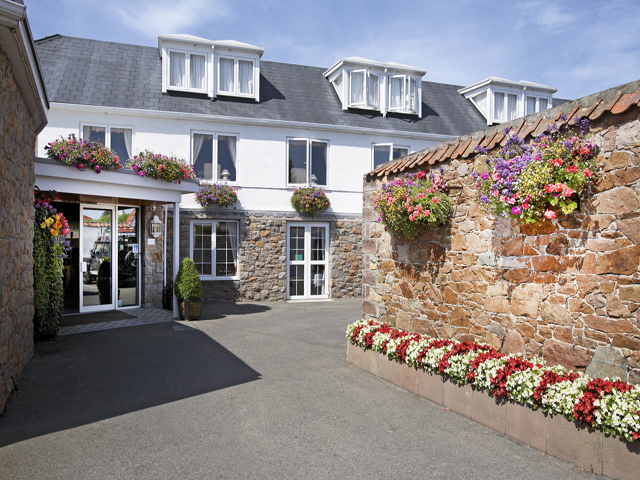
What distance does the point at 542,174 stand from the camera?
162 inches

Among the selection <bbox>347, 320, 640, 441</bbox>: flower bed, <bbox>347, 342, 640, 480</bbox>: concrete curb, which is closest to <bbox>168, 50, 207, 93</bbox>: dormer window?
<bbox>347, 320, 640, 441</bbox>: flower bed

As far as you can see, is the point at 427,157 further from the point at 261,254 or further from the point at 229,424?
the point at 261,254

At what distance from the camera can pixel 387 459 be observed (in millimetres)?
3906

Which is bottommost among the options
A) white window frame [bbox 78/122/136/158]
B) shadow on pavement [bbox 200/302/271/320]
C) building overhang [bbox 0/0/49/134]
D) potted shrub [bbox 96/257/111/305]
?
shadow on pavement [bbox 200/302/271/320]

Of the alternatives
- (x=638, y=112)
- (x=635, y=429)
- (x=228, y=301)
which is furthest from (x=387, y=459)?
(x=228, y=301)

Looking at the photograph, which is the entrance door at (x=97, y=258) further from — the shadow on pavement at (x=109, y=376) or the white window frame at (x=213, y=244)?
the white window frame at (x=213, y=244)

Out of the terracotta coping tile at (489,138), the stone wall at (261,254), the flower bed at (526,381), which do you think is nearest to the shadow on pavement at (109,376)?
the flower bed at (526,381)

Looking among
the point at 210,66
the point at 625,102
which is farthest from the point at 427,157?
the point at 210,66

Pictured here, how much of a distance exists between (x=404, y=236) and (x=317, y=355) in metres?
2.41

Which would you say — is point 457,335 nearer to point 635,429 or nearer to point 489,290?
point 489,290

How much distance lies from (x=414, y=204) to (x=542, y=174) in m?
1.88

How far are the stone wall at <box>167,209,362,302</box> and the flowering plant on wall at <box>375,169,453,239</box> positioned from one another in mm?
7963

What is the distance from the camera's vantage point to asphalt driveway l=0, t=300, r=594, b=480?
3721mm

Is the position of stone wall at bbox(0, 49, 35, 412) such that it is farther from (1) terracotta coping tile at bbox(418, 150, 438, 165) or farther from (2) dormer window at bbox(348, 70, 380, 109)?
(2) dormer window at bbox(348, 70, 380, 109)
